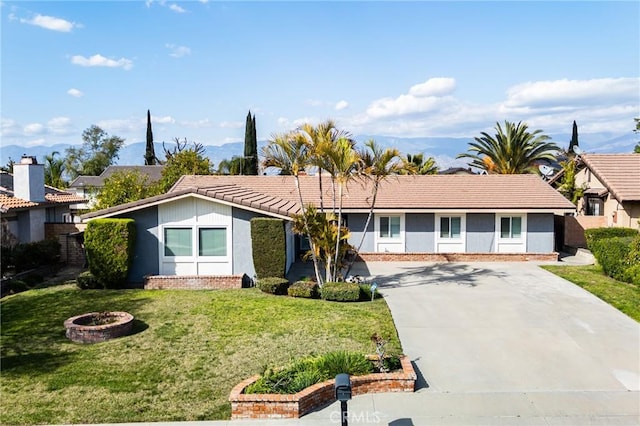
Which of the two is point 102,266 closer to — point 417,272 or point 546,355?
point 417,272

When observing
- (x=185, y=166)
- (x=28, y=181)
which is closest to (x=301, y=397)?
(x=28, y=181)

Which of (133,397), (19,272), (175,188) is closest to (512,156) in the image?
(175,188)

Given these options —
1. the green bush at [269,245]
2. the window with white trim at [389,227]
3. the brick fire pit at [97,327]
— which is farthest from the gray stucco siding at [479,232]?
the brick fire pit at [97,327]

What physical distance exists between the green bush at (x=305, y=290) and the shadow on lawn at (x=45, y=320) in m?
4.48

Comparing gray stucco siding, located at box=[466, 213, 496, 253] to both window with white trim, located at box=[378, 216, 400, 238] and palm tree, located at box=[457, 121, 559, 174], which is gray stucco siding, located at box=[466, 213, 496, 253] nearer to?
window with white trim, located at box=[378, 216, 400, 238]

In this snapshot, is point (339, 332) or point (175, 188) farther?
point (175, 188)

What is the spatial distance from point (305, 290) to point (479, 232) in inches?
452

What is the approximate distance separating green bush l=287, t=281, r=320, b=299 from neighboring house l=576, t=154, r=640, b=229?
1599 cm

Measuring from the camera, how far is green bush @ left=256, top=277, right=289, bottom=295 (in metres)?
16.6

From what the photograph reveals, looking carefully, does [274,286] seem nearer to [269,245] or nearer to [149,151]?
[269,245]

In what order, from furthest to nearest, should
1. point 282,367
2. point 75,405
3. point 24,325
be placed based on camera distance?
point 24,325 < point 282,367 < point 75,405

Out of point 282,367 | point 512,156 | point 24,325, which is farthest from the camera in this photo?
point 512,156

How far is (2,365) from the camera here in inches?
425

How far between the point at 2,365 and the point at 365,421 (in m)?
7.67
